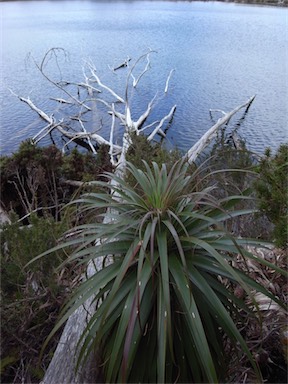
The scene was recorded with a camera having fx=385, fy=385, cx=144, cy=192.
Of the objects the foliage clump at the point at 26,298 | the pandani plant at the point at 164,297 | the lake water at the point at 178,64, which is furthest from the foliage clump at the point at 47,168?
the pandani plant at the point at 164,297

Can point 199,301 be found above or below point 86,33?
above

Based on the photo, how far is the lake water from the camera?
9.61 m

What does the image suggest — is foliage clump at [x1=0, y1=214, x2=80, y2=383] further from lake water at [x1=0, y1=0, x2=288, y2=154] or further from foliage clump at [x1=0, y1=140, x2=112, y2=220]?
lake water at [x1=0, y1=0, x2=288, y2=154]

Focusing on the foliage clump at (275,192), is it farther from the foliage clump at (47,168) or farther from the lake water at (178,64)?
the lake water at (178,64)

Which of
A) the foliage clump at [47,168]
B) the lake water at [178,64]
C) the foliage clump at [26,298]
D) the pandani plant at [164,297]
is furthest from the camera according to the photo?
the lake water at [178,64]

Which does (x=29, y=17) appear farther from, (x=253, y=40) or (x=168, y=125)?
(x=168, y=125)

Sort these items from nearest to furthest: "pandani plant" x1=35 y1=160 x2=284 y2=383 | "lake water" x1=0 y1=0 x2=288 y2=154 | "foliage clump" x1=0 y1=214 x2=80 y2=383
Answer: "pandani plant" x1=35 y1=160 x2=284 y2=383 < "foliage clump" x1=0 y1=214 x2=80 y2=383 < "lake water" x1=0 y1=0 x2=288 y2=154

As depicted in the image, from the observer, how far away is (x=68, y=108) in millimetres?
10758

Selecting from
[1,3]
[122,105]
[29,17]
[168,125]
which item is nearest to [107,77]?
[122,105]

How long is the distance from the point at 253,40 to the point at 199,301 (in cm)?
1622

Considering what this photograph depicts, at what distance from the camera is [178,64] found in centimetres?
1358

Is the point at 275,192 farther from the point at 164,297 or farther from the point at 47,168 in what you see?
the point at 47,168

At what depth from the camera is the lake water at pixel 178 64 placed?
9.61 metres

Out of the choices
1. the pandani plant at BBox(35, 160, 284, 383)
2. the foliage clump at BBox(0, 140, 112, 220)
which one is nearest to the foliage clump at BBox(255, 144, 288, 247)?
the pandani plant at BBox(35, 160, 284, 383)
